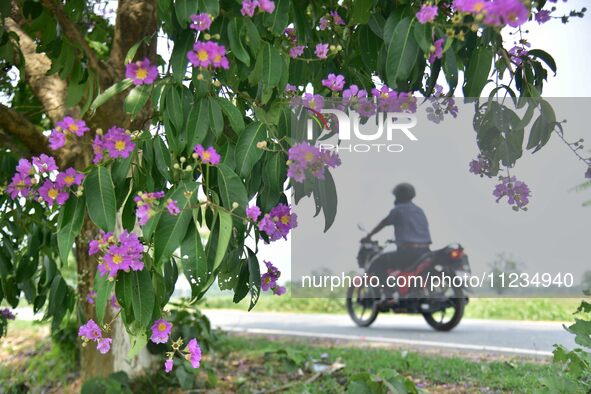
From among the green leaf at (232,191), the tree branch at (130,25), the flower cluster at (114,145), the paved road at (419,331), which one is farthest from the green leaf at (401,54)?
the paved road at (419,331)

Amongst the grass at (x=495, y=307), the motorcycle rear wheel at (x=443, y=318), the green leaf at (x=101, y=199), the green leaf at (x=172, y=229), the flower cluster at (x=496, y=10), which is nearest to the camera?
the flower cluster at (x=496, y=10)

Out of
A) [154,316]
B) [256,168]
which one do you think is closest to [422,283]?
[256,168]

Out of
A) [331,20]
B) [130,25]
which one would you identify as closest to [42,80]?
[130,25]

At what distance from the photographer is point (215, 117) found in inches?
52.6

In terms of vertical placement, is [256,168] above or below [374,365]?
above

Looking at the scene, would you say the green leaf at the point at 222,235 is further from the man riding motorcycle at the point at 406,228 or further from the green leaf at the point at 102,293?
the man riding motorcycle at the point at 406,228

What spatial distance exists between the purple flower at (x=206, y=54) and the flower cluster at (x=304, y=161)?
22cm

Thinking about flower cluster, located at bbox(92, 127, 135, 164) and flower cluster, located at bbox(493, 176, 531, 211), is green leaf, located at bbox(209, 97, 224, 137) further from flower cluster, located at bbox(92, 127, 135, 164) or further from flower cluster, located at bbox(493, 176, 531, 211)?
flower cluster, located at bbox(493, 176, 531, 211)

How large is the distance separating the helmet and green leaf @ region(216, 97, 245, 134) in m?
0.41

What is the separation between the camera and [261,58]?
1.38 m

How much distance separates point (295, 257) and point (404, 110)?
1.34 feet

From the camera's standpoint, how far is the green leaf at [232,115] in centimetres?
136

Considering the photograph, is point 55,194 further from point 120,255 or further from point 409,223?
point 409,223

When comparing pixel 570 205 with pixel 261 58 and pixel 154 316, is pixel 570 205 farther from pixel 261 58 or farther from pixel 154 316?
pixel 154 316
